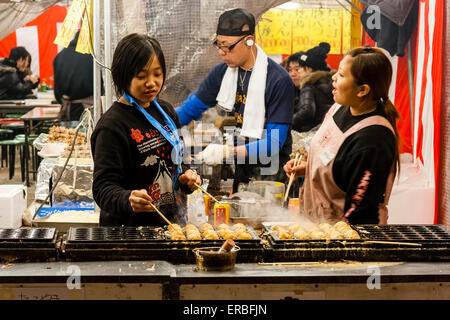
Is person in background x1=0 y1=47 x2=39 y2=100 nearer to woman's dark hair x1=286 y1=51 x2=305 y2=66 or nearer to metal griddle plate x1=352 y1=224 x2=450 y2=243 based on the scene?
woman's dark hair x1=286 y1=51 x2=305 y2=66

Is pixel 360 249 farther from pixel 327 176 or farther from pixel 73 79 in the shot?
pixel 73 79

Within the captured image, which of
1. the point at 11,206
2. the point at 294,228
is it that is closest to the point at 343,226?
the point at 294,228

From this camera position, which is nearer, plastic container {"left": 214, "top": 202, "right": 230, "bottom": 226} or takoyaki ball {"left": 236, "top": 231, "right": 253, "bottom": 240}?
takoyaki ball {"left": 236, "top": 231, "right": 253, "bottom": 240}

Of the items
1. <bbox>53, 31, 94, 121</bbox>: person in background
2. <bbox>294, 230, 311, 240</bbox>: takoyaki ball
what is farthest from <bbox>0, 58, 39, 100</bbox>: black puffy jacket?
<bbox>294, 230, 311, 240</bbox>: takoyaki ball

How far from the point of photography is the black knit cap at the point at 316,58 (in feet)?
16.1

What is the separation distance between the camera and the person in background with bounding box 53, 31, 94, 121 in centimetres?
1034

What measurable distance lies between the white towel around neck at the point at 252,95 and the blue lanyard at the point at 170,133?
1.29 m

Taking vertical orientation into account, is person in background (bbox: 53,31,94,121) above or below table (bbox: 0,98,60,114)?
above

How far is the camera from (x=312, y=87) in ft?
16.3

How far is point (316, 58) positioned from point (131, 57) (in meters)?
2.84

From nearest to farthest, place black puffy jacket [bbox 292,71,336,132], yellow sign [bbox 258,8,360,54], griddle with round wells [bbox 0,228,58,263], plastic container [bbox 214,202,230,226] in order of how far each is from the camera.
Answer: griddle with round wells [bbox 0,228,58,263] → plastic container [bbox 214,202,230,226] → yellow sign [bbox 258,8,360,54] → black puffy jacket [bbox 292,71,336,132]

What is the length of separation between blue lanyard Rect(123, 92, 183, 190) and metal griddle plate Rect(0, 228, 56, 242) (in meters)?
0.69
